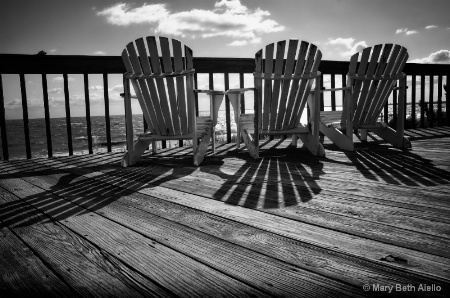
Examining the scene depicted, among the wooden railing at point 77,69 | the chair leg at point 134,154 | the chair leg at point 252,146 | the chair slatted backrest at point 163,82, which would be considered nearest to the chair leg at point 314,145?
the chair leg at point 252,146

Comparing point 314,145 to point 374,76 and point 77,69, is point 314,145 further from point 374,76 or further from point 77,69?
point 77,69

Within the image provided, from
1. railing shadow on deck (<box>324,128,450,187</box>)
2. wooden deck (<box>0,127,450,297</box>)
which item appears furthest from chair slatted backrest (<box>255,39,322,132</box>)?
wooden deck (<box>0,127,450,297</box>)

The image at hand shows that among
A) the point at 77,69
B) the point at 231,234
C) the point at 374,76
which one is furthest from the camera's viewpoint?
the point at 77,69

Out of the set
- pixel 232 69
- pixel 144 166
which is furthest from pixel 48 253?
pixel 232 69

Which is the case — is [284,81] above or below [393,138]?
above

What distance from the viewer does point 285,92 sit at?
10.0 ft

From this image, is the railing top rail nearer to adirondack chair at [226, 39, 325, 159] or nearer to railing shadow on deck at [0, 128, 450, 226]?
adirondack chair at [226, 39, 325, 159]

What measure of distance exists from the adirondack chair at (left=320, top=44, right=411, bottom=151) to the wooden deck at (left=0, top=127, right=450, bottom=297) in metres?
1.28

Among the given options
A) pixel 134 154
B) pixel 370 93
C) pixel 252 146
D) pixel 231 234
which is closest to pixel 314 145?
pixel 252 146

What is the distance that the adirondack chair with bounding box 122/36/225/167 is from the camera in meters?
2.82

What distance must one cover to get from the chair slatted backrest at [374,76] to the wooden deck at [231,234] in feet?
4.71

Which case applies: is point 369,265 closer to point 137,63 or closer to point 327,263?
point 327,263

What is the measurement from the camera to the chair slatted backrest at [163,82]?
2820 mm

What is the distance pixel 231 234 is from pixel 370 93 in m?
3.08
